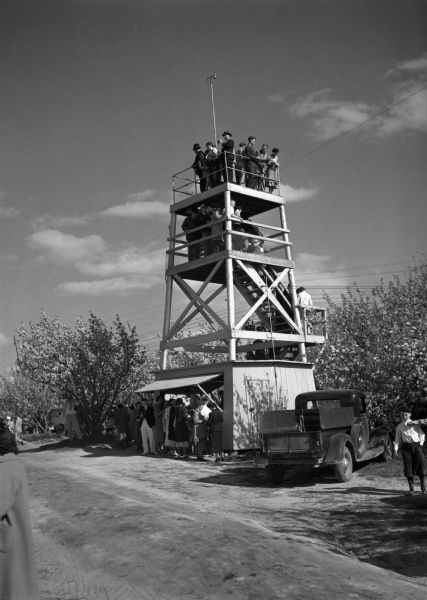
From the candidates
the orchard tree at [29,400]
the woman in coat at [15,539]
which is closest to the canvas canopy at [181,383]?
the woman in coat at [15,539]

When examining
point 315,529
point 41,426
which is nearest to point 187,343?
point 315,529

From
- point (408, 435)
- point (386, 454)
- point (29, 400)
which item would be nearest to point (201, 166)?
point (386, 454)

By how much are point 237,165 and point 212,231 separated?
3163mm

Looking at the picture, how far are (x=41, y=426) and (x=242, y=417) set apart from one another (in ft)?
135

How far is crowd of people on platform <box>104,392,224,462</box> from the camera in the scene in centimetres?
2058

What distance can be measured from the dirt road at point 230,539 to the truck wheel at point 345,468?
322 millimetres

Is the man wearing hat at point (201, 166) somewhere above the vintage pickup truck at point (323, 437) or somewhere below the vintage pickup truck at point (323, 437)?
above

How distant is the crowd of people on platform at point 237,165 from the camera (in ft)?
81.9

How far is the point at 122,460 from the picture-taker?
67.3ft

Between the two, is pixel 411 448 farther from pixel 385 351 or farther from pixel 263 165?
pixel 263 165

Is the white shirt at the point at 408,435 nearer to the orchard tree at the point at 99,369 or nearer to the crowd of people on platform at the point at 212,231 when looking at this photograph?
→ the crowd of people on platform at the point at 212,231

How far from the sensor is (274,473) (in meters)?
15.1

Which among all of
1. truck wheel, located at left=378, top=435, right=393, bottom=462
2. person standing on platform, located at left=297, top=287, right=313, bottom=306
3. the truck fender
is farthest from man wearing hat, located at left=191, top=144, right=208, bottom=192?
the truck fender

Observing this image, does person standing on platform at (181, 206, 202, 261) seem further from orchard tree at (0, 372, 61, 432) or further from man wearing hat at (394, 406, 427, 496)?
orchard tree at (0, 372, 61, 432)
